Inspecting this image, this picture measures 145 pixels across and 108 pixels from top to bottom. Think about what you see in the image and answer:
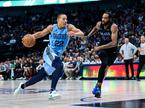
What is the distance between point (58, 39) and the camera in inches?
387

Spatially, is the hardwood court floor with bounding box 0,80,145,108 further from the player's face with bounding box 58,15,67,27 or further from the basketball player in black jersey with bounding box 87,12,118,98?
the player's face with bounding box 58,15,67,27

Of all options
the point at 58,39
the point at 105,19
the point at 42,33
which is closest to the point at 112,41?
the point at 105,19

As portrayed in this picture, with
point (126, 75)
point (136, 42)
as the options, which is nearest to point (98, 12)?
point (136, 42)

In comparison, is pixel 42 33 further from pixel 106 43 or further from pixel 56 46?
pixel 106 43

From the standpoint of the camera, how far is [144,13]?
31.7m

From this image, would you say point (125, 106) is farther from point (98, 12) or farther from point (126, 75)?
point (98, 12)

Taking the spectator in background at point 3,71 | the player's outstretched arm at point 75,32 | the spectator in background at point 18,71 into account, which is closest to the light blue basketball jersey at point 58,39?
the player's outstretched arm at point 75,32

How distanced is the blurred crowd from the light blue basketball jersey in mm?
11020

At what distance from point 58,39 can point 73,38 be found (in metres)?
21.3

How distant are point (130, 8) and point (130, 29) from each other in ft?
15.9

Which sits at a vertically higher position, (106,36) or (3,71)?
(106,36)

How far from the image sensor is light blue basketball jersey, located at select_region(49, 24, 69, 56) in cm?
983

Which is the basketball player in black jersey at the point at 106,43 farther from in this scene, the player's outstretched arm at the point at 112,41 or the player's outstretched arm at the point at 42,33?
the player's outstretched arm at the point at 42,33

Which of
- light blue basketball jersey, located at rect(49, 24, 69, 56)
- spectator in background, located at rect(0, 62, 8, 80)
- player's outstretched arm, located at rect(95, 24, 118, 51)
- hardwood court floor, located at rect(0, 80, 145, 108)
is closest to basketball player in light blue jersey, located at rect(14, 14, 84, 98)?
light blue basketball jersey, located at rect(49, 24, 69, 56)
